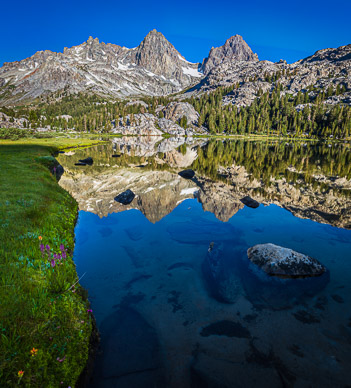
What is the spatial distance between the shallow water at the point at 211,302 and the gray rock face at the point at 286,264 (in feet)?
1.62

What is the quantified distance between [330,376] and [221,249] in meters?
8.85

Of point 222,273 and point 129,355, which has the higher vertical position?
point 222,273

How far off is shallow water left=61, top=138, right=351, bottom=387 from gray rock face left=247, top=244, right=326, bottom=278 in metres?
0.49

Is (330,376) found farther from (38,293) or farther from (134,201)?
(134,201)

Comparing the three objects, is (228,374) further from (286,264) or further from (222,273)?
(286,264)

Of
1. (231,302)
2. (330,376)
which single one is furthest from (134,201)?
(330,376)

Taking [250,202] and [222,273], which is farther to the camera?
[250,202]

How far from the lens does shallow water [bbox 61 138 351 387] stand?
7.18 m

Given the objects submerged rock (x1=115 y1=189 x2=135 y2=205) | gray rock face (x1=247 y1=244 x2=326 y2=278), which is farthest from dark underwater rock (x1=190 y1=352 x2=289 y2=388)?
submerged rock (x1=115 y1=189 x2=135 y2=205)

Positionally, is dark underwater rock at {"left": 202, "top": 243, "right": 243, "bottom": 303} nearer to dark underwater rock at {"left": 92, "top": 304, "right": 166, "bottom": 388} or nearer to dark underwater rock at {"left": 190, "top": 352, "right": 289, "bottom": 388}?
dark underwater rock at {"left": 190, "top": 352, "right": 289, "bottom": 388}

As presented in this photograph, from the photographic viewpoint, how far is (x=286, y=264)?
12.5 m

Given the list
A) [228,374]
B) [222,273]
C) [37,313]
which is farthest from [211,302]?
[37,313]

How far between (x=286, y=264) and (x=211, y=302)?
521 centimetres

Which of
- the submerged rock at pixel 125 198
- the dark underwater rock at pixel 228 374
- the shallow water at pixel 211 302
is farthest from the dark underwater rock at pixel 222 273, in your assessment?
the submerged rock at pixel 125 198
